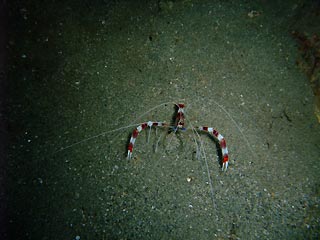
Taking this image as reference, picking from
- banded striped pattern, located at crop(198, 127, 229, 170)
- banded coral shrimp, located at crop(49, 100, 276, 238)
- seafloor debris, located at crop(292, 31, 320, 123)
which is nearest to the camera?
banded coral shrimp, located at crop(49, 100, 276, 238)

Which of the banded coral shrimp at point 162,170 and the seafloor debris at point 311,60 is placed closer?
the banded coral shrimp at point 162,170

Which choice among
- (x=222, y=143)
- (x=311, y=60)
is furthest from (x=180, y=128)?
(x=311, y=60)

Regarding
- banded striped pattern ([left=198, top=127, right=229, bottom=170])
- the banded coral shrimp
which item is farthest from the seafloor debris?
banded striped pattern ([left=198, top=127, right=229, bottom=170])

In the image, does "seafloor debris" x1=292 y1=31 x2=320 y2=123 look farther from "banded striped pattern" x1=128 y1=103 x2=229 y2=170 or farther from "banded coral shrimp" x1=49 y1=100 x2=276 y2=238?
"banded striped pattern" x1=128 y1=103 x2=229 y2=170

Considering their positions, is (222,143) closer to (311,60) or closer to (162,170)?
(162,170)

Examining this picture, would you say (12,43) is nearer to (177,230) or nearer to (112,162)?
(112,162)

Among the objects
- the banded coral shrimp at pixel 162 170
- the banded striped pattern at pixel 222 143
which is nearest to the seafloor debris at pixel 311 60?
the banded coral shrimp at pixel 162 170

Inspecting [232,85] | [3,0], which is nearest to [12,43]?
[3,0]

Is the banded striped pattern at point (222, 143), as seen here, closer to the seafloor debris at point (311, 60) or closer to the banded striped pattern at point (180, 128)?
the banded striped pattern at point (180, 128)

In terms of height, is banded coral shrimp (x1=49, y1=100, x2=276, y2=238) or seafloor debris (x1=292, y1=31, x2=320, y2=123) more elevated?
seafloor debris (x1=292, y1=31, x2=320, y2=123)
